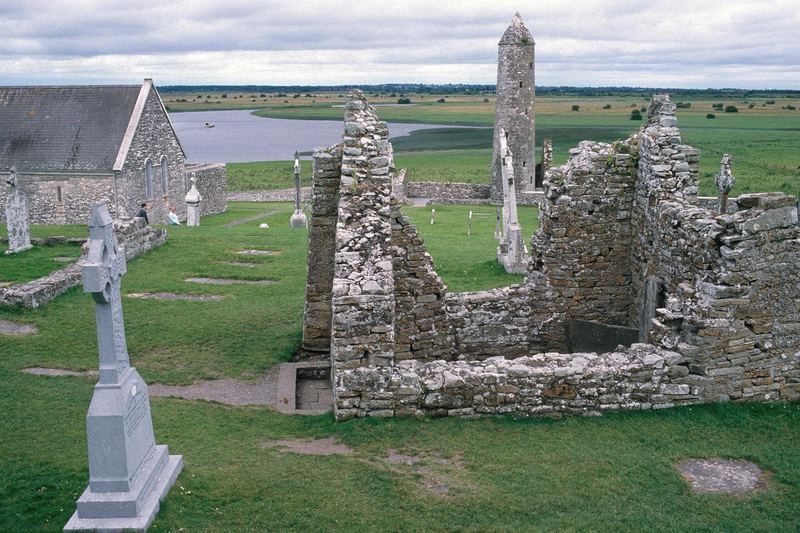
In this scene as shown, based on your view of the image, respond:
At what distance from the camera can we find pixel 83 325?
15.1m

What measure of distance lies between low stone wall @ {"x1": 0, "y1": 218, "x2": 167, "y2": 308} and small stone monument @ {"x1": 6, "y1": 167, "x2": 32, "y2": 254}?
3.02 meters

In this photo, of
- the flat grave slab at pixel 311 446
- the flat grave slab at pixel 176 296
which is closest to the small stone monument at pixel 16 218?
the flat grave slab at pixel 176 296

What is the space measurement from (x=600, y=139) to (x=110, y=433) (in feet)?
239

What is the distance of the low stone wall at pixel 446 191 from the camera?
152 feet

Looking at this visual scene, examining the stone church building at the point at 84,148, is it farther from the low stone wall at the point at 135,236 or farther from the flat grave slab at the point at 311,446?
the flat grave slab at the point at 311,446

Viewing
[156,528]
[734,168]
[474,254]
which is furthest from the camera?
[734,168]

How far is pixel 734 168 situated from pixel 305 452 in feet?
176

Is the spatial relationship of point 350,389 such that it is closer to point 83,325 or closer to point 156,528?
point 156,528

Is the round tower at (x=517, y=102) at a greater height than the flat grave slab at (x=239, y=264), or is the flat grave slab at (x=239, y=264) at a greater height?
the round tower at (x=517, y=102)

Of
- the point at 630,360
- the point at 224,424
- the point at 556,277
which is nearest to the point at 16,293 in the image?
the point at 224,424

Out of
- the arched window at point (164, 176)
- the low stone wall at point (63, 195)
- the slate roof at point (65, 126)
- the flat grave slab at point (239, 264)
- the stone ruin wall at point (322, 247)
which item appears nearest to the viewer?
the stone ruin wall at point (322, 247)

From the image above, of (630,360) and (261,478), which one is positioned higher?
(630,360)

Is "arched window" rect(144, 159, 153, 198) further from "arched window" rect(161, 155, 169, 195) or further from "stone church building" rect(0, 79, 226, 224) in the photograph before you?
"arched window" rect(161, 155, 169, 195)

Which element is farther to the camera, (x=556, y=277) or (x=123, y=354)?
(x=556, y=277)
